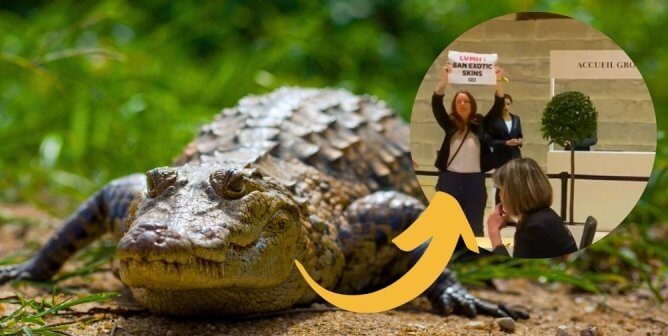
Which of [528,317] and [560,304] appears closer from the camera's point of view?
[528,317]

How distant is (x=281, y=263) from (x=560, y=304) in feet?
4.56

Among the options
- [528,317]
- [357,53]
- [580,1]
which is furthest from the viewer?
[357,53]

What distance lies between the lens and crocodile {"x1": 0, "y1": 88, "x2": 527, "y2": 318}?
2232mm

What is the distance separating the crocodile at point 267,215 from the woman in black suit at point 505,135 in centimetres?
77

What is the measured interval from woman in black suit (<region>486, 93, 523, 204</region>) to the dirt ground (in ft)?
2.23

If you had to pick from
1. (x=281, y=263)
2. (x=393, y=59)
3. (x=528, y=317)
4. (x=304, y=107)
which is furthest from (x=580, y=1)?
(x=281, y=263)

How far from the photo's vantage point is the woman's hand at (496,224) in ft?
7.24

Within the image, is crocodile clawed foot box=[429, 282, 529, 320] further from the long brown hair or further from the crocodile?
the long brown hair

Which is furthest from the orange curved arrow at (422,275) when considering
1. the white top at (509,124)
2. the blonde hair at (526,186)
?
the white top at (509,124)

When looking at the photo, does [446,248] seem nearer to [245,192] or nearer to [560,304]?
[245,192]

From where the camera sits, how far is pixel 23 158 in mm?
5867

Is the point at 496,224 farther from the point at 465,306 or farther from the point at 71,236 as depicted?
the point at 71,236

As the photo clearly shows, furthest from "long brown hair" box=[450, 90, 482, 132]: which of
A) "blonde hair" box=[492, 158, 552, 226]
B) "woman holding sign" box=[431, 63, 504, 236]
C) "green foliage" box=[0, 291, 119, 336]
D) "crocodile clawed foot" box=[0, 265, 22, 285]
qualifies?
"crocodile clawed foot" box=[0, 265, 22, 285]

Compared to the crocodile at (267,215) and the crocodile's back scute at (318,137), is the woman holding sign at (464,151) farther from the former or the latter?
the crocodile's back scute at (318,137)
